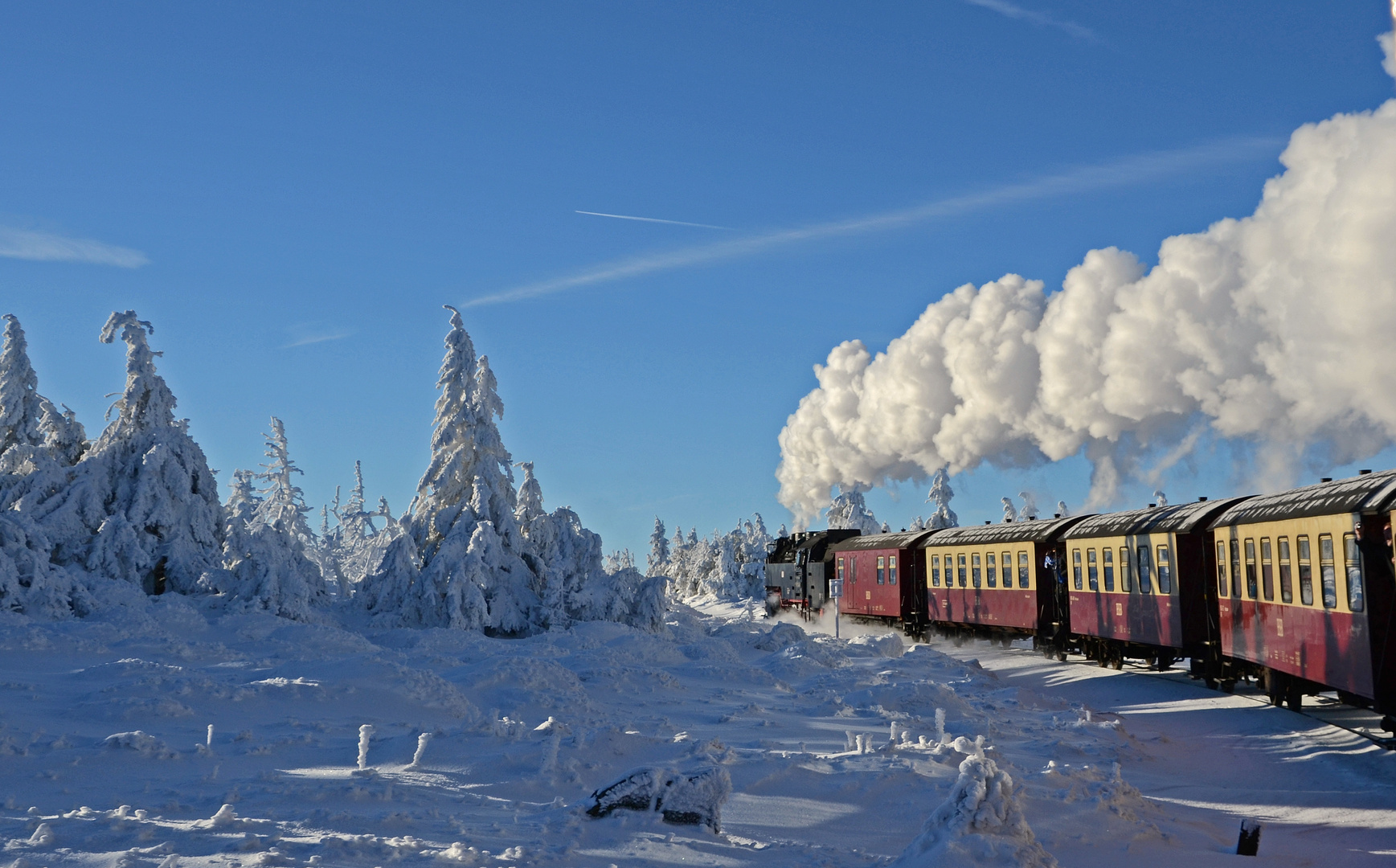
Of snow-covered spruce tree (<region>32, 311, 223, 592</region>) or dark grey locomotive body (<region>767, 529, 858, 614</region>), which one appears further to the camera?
dark grey locomotive body (<region>767, 529, 858, 614</region>)

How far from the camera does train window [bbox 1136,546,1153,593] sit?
70.9 ft

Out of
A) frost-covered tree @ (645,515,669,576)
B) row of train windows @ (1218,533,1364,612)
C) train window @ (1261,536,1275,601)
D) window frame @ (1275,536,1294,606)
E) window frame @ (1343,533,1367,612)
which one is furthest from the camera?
frost-covered tree @ (645,515,669,576)

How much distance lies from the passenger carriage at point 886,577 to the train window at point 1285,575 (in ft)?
63.8

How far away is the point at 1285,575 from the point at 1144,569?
245 inches

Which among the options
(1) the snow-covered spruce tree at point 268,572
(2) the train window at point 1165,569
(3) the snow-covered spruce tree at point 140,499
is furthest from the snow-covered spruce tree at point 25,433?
(2) the train window at point 1165,569

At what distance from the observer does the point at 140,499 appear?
30672mm

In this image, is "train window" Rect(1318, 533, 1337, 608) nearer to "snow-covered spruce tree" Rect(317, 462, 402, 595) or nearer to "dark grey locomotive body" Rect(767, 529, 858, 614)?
"dark grey locomotive body" Rect(767, 529, 858, 614)

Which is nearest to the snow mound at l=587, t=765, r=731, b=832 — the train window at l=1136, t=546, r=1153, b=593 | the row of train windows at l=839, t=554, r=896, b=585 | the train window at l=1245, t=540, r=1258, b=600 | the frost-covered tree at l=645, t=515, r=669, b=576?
the train window at l=1245, t=540, r=1258, b=600

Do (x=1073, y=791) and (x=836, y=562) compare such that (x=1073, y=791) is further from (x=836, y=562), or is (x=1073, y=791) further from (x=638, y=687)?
(x=836, y=562)

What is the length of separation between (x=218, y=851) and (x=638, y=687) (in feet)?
39.6

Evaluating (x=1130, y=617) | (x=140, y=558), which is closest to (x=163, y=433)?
(x=140, y=558)

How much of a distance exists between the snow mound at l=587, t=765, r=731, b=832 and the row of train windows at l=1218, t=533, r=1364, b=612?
9.01 meters

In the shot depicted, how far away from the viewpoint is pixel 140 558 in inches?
1193

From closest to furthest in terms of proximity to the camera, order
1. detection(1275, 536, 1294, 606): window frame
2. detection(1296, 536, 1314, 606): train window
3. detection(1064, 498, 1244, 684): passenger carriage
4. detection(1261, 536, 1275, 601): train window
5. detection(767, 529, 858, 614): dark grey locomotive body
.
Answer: detection(1296, 536, 1314, 606): train window
detection(1275, 536, 1294, 606): window frame
detection(1261, 536, 1275, 601): train window
detection(1064, 498, 1244, 684): passenger carriage
detection(767, 529, 858, 614): dark grey locomotive body
